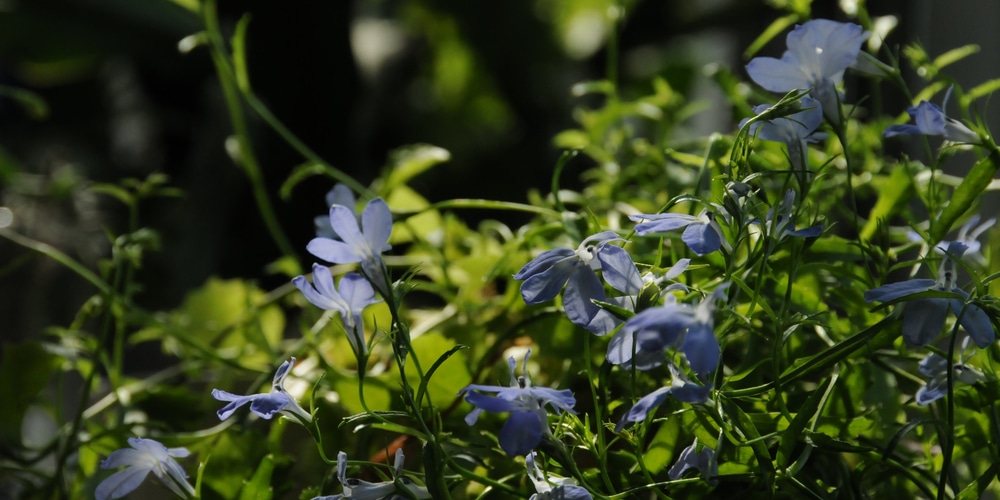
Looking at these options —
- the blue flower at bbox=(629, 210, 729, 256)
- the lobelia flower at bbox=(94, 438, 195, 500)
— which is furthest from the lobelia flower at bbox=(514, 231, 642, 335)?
the lobelia flower at bbox=(94, 438, 195, 500)

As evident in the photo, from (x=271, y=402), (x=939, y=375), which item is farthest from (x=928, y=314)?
(x=271, y=402)

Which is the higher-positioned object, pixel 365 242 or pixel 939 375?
pixel 365 242

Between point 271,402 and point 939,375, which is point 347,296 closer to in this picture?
point 271,402

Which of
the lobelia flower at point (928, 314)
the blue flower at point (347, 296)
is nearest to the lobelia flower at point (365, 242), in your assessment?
the blue flower at point (347, 296)

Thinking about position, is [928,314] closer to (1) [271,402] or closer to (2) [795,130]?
(2) [795,130]

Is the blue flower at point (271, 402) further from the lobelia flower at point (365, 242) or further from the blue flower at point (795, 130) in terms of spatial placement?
the blue flower at point (795, 130)
